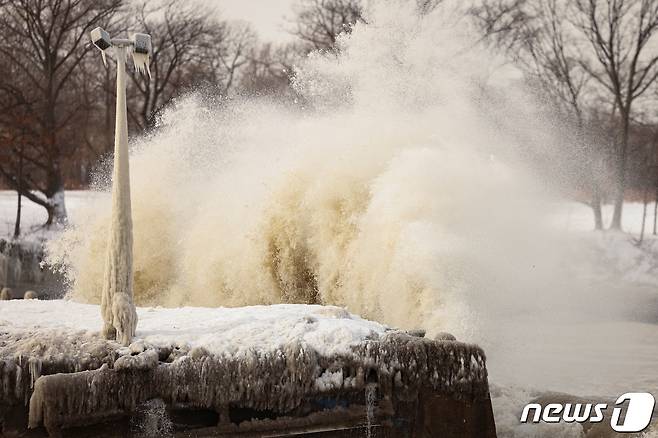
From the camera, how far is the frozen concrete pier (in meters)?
5.06

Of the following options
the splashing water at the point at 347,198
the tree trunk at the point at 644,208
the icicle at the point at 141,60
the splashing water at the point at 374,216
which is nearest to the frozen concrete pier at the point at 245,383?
the splashing water at the point at 374,216

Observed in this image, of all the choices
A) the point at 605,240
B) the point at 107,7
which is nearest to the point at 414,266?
the point at 605,240

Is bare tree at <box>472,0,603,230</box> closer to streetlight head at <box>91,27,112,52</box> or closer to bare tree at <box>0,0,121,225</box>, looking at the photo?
bare tree at <box>0,0,121,225</box>

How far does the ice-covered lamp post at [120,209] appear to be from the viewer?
588 cm

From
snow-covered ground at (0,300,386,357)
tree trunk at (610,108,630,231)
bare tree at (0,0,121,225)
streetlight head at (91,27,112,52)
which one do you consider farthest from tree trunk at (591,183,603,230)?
streetlight head at (91,27,112,52)

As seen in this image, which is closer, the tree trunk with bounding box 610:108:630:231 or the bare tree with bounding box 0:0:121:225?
the tree trunk with bounding box 610:108:630:231

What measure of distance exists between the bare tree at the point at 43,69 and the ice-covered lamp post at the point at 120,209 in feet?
76.2

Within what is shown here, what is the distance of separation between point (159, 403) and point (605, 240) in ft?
66.6

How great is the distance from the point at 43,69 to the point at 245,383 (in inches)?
1143

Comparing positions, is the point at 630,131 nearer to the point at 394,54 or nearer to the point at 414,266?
the point at 394,54

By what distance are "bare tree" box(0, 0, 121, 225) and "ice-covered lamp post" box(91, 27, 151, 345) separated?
76.2 ft

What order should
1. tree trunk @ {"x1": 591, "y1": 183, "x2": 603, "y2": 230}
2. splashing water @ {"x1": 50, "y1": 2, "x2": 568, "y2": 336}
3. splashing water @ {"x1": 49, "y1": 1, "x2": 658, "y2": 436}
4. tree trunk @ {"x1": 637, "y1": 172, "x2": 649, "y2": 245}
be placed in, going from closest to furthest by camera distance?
splashing water @ {"x1": 49, "y1": 1, "x2": 658, "y2": 436} < splashing water @ {"x1": 50, "y1": 2, "x2": 568, "y2": 336} < tree trunk @ {"x1": 637, "y1": 172, "x2": 649, "y2": 245} < tree trunk @ {"x1": 591, "y1": 183, "x2": 603, "y2": 230}

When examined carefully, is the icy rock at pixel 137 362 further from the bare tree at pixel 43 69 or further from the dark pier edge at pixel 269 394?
the bare tree at pixel 43 69

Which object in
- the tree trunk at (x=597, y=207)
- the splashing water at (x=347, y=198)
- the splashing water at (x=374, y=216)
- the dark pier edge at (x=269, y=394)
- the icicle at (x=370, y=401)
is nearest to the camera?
the dark pier edge at (x=269, y=394)
